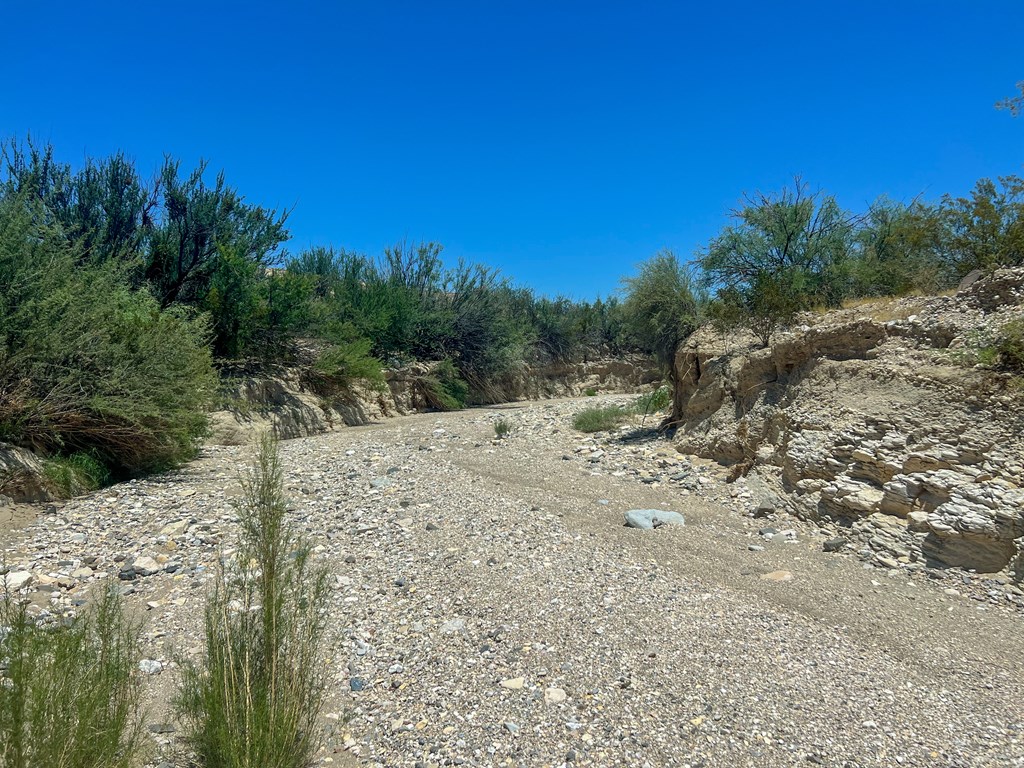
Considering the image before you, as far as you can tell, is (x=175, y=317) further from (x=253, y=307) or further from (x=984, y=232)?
(x=984, y=232)

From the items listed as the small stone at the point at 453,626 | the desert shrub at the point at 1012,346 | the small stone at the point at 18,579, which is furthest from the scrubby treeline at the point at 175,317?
the desert shrub at the point at 1012,346

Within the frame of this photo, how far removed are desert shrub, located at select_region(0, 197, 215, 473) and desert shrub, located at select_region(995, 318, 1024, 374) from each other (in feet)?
31.2

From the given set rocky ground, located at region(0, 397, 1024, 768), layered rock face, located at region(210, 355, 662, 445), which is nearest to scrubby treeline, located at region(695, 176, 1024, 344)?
rocky ground, located at region(0, 397, 1024, 768)

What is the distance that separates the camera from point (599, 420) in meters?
12.3

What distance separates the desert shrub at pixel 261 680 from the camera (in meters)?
2.51

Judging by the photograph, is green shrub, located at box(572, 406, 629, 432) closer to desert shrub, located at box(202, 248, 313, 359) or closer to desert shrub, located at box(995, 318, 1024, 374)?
desert shrub, located at box(995, 318, 1024, 374)

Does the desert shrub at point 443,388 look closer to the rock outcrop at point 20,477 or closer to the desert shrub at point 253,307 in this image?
the desert shrub at point 253,307

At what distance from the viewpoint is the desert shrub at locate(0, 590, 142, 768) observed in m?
2.12

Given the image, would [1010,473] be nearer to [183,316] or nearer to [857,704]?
[857,704]

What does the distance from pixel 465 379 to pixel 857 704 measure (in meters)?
20.6

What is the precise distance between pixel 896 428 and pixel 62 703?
253 inches

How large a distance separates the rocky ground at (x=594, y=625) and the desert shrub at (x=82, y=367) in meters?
1.06

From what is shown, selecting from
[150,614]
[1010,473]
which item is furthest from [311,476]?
[1010,473]

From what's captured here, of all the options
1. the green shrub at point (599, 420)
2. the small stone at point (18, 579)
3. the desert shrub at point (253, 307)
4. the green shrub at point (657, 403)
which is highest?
the desert shrub at point (253, 307)
